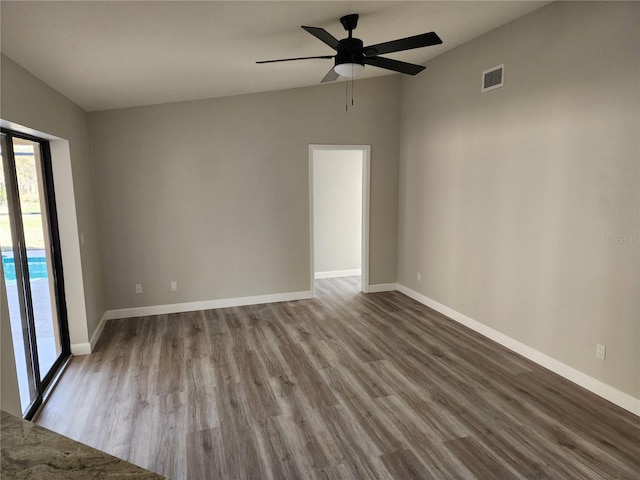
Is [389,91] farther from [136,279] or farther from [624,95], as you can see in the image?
[136,279]

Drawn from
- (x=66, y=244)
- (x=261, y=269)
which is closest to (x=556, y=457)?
(x=261, y=269)

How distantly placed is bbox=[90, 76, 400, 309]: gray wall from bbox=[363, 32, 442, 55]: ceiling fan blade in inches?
96.7

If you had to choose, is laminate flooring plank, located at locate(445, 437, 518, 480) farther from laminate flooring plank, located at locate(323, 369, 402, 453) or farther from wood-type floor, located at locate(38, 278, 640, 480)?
laminate flooring plank, located at locate(323, 369, 402, 453)

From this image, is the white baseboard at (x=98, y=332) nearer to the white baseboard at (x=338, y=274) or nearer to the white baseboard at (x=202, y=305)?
the white baseboard at (x=202, y=305)

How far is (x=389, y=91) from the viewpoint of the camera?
544 centimetres

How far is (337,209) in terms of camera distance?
22.4 ft

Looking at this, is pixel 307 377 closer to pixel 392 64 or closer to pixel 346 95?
pixel 392 64

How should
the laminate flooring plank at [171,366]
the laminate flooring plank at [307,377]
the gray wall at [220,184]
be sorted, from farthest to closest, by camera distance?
1. the gray wall at [220,184]
2. the laminate flooring plank at [171,366]
3. the laminate flooring plank at [307,377]

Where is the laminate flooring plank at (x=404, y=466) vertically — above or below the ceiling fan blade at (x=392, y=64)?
below

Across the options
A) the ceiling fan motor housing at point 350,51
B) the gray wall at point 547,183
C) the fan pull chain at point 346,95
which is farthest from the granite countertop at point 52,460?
the fan pull chain at point 346,95

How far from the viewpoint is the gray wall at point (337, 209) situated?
6.62 metres

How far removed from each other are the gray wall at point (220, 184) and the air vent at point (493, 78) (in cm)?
Result: 170

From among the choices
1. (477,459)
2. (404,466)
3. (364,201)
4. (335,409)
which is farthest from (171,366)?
(364,201)

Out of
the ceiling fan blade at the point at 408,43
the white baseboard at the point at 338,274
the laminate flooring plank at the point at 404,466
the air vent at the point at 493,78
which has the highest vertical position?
the air vent at the point at 493,78
